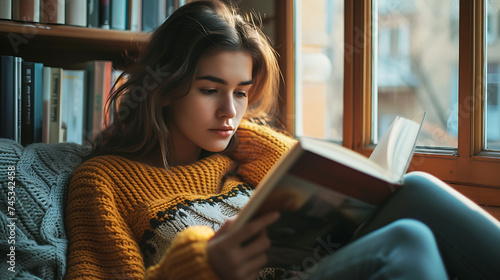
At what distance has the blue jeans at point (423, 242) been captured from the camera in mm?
576

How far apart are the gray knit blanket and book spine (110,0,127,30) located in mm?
471

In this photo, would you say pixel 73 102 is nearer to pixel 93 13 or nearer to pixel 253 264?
pixel 93 13

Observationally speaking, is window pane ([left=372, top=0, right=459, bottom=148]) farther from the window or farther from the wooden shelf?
the wooden shelf

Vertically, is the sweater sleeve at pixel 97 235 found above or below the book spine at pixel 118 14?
below

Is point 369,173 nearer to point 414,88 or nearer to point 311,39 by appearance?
point 414,88

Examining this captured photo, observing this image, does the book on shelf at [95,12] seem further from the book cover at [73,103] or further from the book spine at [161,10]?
the book cover at [73,103]

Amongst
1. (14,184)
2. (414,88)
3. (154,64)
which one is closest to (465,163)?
(414,88)

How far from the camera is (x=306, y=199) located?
1.92 feet

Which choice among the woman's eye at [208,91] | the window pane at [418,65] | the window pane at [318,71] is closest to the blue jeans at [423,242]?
the window pane at [418,65]

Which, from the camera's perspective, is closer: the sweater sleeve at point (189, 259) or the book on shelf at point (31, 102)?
the sweater sleeve at point (189, 259)

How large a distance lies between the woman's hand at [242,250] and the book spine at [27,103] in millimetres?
860

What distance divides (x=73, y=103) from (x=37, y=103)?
0.10 meters

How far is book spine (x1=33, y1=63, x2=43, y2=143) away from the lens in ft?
4.03

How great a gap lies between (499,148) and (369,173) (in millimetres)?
535
